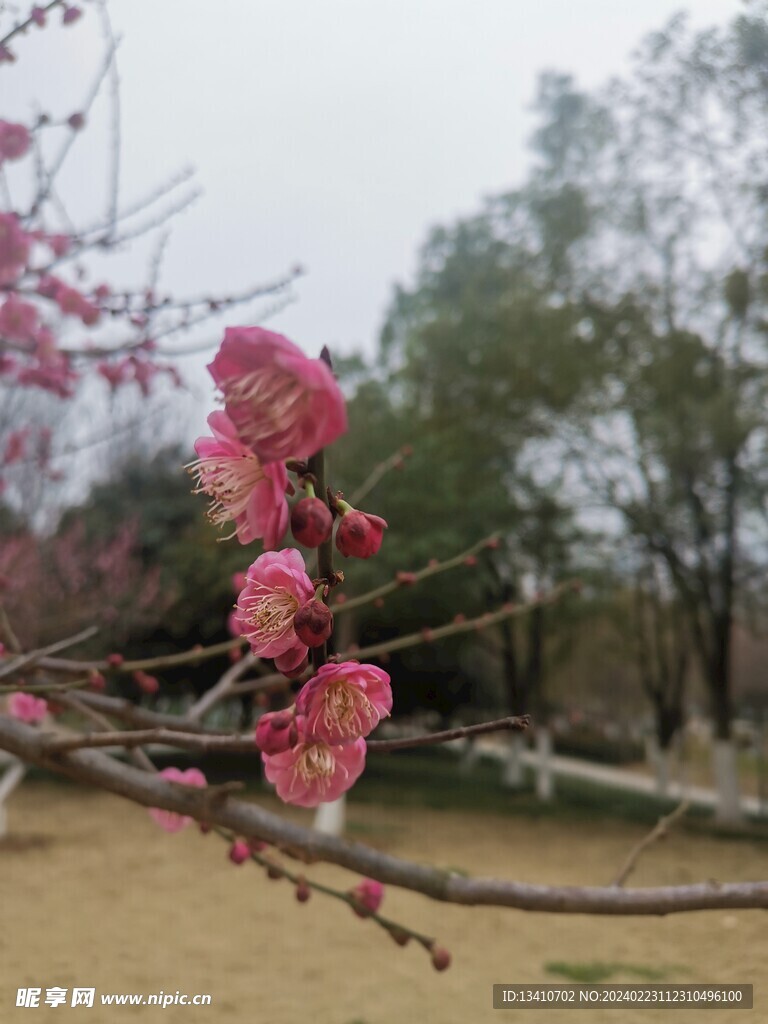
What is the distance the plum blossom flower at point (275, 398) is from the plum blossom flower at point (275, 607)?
0.12 m

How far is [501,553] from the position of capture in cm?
920

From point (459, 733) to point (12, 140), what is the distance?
1862 millimetres

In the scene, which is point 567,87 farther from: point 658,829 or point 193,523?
point 658,829

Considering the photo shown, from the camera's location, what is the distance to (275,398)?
430 millimetres

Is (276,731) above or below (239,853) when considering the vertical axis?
above

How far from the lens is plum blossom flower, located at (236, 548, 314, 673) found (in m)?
0.53

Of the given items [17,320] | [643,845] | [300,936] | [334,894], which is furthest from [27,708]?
[300,936]

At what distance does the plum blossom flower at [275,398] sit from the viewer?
0.42 meters

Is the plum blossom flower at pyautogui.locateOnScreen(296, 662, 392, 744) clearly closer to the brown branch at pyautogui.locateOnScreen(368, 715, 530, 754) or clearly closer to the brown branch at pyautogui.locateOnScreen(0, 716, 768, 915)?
the brown branch at pyautogui.locateOnScreen(368, 715, 530, 754)

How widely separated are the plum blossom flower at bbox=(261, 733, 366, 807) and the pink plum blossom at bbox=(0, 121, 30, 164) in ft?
5.81

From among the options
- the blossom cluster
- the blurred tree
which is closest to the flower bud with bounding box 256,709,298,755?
the blossom cluster

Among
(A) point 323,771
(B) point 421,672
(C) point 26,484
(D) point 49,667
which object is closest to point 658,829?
(A) point 323,771

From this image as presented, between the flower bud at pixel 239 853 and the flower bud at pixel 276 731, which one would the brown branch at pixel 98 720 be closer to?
the flower bud at pixel 239 853

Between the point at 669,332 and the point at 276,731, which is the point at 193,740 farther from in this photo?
the point at 669,332
